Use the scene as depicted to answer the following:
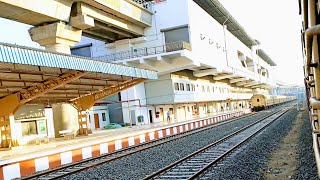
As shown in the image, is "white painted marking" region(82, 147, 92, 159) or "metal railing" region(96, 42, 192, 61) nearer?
"white painted marking" region(82, 147, 92, 159)

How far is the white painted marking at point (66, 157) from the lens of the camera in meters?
14.6

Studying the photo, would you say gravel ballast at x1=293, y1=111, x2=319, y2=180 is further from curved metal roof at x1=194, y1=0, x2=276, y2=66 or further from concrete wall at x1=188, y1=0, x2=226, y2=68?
curved metal roof at x1=194, y1=0, x2=276, y2=66

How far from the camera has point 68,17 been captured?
1081 inches

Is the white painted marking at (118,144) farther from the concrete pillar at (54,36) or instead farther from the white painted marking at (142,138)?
the concrete pillar at (54,36)

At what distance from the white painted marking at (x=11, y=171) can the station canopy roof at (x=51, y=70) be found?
343 centimetres

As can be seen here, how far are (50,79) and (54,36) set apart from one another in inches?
403

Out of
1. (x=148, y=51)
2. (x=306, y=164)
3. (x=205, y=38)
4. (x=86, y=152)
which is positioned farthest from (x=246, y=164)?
(x=205, y=38)

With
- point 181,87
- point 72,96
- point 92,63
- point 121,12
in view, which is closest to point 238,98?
point 181,87

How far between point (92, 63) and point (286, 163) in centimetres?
1003

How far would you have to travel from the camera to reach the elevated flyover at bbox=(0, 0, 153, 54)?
23875 millimetres

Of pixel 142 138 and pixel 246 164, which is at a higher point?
pixel 246 164

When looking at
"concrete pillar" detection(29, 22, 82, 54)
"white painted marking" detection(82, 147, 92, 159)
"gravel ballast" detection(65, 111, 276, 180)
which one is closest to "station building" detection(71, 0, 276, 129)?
"concrete pillar" detection(29, 22, 82, 54)

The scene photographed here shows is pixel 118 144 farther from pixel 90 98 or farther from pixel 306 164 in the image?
pixel 306 164

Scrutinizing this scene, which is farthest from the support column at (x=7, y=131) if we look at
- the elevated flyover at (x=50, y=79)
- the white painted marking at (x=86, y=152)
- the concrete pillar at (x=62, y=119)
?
the concrete pillar at (x=62, y=119)
